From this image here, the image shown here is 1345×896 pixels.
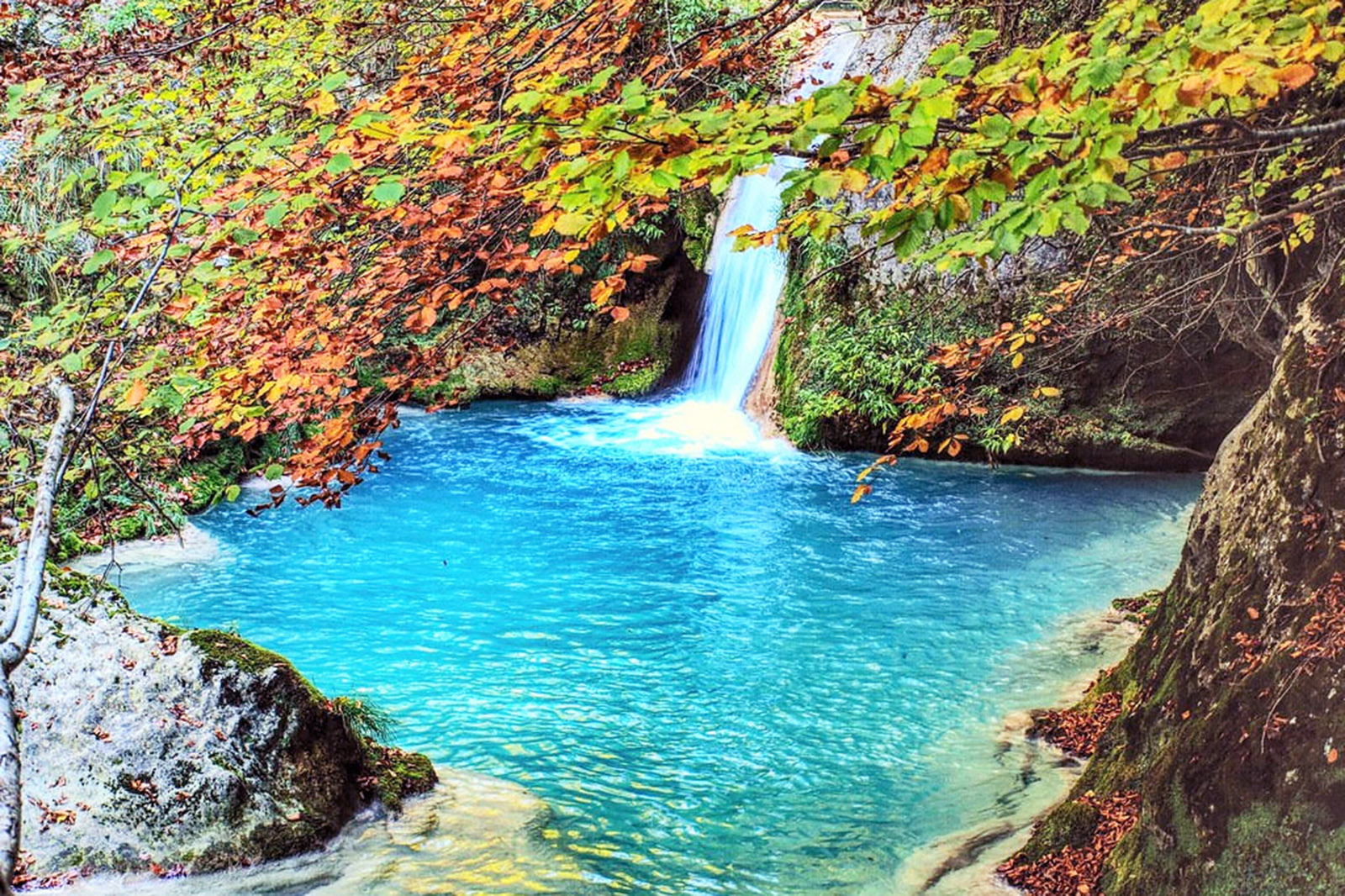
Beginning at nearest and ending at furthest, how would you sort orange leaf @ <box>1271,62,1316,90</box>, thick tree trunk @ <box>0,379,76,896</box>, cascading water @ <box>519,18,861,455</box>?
thick tree trunk @ <box>0,379,76,896</box>, orange leaf @ <box>1271,62,1316,90</box>, cascading water @ <box>519,18,861,455</box>

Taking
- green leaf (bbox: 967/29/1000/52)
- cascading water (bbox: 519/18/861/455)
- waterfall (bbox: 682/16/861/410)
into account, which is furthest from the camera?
waterfall (bbox: 682/16/861/410)

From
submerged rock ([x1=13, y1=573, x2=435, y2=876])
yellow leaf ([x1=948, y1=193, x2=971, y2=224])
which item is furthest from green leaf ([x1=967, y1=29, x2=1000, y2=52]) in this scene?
submerged rock ([x1=13, y1=573, x2=435, y2=876])

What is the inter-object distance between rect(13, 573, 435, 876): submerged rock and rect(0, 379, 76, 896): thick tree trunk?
7.91 ft

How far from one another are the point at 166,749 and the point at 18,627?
2.99 m

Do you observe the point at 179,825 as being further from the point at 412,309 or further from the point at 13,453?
the point at 412,309

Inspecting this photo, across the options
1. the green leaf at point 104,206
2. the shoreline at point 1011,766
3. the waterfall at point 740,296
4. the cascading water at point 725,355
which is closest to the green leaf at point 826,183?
the green leaf at point 104,206

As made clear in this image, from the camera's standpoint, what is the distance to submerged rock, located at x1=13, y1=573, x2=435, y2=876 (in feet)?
14.9

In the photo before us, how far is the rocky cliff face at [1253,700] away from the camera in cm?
333

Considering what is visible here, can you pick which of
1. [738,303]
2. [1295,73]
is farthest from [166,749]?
[738,303]

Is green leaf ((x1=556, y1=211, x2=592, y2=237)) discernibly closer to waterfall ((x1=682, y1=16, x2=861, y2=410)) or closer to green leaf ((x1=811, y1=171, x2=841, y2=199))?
green leaf ((x1=811, y1=171, x2=841, y2=199))

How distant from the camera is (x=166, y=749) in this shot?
4.76m

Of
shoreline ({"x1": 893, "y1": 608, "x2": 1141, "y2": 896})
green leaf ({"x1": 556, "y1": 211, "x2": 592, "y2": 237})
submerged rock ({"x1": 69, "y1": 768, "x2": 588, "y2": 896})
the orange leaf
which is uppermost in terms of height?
the orange leaf

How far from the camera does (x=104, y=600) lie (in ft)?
17.8

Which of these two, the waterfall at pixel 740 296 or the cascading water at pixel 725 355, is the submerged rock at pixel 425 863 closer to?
the cascading water at pixel 725 355
